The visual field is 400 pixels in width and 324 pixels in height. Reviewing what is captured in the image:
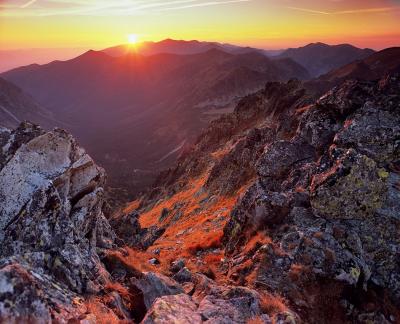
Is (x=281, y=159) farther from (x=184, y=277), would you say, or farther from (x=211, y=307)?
(x=211, y=307)

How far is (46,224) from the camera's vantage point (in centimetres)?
1555

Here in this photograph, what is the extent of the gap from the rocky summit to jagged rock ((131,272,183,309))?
5 cm

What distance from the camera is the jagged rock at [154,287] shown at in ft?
50.0

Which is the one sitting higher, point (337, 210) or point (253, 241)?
point (337, 210)

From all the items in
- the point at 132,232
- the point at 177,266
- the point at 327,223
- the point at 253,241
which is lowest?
the point at 132,232

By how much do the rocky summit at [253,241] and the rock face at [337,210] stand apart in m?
0.06

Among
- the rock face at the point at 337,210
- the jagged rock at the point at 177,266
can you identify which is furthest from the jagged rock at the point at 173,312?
the jagged rock at the point at 177,266

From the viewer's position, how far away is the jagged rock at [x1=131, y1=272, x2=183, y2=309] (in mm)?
15240

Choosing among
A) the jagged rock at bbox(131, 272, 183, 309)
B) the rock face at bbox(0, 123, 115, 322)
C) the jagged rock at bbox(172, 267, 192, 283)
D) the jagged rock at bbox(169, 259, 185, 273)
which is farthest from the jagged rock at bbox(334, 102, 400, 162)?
the rock face at bbox(0, 123, 115, 322)

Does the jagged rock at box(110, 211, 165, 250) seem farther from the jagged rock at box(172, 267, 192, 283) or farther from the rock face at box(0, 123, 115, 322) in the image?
the jagged rock at box(172, 267, 192, 283)

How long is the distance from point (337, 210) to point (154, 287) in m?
10.1

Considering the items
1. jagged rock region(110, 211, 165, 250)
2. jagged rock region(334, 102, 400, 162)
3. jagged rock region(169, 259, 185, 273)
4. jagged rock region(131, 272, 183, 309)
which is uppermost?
jagged rock region(334, 102, 400, 162)

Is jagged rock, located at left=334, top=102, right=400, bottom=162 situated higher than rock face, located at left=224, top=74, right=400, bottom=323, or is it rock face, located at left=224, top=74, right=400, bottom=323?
jagged rock, located at left=334, top=102, right=400, bottom=162

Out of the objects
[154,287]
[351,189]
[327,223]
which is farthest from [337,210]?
[154,287]
